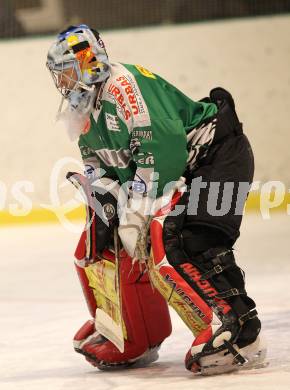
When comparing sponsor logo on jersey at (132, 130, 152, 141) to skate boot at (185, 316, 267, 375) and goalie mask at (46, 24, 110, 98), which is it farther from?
skate boot at (185, 316, 267, 375)

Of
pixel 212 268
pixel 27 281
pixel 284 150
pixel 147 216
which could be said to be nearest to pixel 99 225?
pixel 147 216

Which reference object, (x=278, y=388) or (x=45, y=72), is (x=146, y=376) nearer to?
(x=278, y=388)

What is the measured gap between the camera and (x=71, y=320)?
3881 mm

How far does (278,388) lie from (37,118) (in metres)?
5.11

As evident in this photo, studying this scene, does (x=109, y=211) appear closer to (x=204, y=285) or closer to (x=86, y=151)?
(x=86, y=151)

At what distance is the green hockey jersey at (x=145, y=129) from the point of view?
271 cm

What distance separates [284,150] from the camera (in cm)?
716

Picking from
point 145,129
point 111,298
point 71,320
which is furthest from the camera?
point 71,320

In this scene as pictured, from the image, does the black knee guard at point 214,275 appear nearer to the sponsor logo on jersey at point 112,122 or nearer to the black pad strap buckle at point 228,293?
the black pad strap buckle at point 228,293

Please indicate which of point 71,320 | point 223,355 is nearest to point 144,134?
point 223,355

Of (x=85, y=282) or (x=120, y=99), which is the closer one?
(x=120, y=99)

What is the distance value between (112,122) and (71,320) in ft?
4.35

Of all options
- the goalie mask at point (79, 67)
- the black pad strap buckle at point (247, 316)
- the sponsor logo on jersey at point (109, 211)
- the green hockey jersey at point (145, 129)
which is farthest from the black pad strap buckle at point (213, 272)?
the goalie mask at point (79, 67)

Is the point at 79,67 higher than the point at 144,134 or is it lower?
higher
